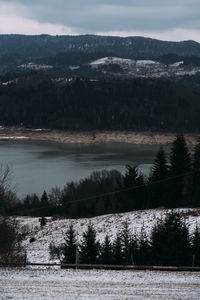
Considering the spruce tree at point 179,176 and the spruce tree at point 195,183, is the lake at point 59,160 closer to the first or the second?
the spruce tree at point 179,176

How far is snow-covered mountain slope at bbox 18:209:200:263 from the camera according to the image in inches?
671

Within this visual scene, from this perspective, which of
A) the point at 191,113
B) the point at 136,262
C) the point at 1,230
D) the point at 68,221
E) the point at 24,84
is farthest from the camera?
the point at 24,84

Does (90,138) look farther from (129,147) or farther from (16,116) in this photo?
(16,116)

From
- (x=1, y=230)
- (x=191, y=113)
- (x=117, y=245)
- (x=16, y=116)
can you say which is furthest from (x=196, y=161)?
(x=16, y=116)

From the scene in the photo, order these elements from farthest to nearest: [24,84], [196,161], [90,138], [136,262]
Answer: [24,84] < [90,138] < [196,161] < [136,262]

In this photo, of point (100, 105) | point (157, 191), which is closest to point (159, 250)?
point (157, 191)

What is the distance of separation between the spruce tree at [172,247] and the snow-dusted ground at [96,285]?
296cm

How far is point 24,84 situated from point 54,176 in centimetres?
11037

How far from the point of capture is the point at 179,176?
22.3m

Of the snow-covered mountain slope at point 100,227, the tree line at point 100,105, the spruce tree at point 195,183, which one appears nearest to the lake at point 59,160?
the snow-covered mountain slope at point 100,227

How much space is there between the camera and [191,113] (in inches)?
4368

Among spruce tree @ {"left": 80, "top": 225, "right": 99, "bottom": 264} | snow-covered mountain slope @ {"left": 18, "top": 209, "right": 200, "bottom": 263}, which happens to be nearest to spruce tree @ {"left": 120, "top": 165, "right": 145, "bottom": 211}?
snow-covered mountain slope @ {"left": 18, "top": 209, "right": 200, "bottom": 263}

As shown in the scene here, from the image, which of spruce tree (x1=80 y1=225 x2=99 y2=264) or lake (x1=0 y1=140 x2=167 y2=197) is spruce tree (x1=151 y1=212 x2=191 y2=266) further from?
lake (x1=0 y1=140 x2=167 y2=197)

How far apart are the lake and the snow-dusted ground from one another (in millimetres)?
27101
